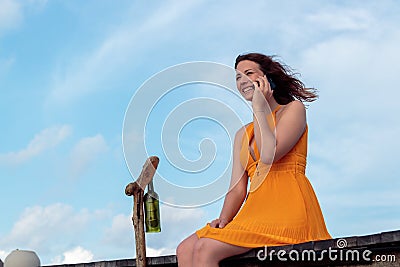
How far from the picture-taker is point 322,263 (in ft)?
12.6

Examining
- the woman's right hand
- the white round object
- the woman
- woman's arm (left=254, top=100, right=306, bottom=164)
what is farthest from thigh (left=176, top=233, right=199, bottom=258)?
the white round object

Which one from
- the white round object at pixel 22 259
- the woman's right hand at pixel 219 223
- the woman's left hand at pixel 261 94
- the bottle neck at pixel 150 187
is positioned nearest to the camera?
the woman's left hand at pixel 261 94

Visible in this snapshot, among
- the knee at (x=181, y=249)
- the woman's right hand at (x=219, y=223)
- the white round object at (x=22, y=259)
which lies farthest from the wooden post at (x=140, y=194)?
the white round object at (x=22, y=259)

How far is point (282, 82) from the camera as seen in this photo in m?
4.53

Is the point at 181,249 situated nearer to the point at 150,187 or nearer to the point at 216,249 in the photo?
the point at 216,249

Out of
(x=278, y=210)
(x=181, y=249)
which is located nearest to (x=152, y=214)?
(x=181, y=249)

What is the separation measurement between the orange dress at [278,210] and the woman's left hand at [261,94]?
0.12 metres

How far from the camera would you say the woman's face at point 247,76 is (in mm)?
4402

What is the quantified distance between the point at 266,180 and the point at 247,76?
0.72 m

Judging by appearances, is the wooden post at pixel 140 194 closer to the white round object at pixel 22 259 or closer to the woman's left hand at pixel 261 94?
the woman's left hand at pixel 261 94

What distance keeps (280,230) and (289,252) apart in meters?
0.18

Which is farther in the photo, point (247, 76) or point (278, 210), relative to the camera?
point (247, 76)

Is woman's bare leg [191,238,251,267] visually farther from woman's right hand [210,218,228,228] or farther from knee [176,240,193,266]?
A: woman's right hand [210,218,228,228]

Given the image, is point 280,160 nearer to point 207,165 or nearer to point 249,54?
point 207,165
